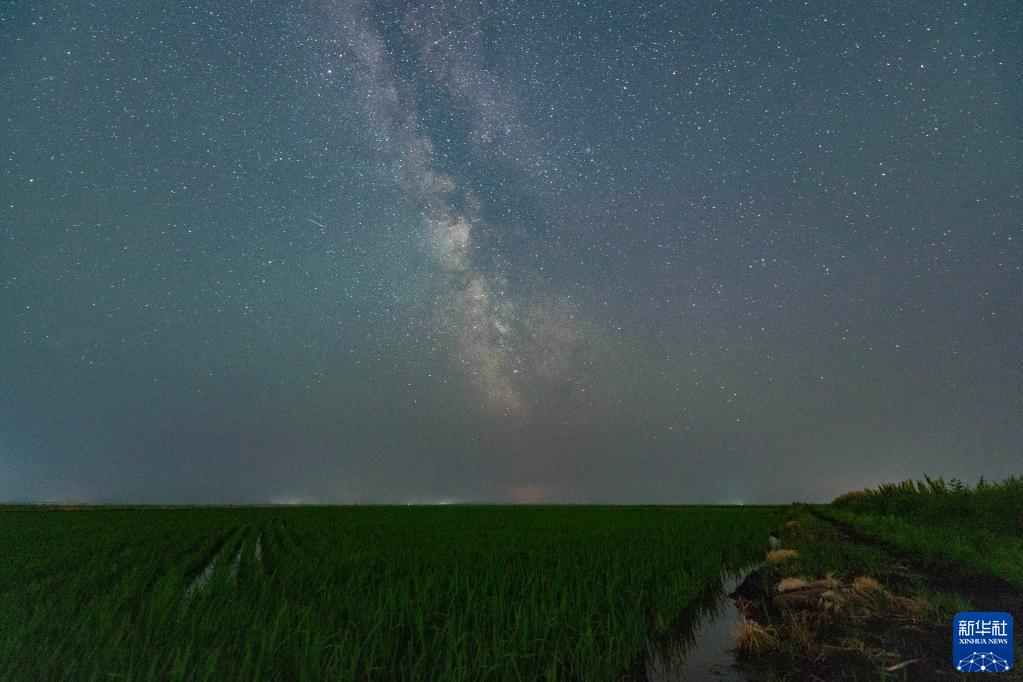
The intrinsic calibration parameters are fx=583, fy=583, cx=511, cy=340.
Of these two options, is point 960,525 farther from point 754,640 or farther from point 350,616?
point 350,616

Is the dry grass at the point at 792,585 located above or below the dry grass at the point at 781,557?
above

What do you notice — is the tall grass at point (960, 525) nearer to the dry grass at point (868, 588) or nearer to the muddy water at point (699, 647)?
the dry grass at point (868, 588)

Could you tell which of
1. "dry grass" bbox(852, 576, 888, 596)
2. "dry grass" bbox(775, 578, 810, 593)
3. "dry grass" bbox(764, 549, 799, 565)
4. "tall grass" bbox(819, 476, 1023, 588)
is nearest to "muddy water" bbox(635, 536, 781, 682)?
"dry grass" bbox(775, 578, 810, 593)

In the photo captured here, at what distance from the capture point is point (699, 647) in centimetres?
475

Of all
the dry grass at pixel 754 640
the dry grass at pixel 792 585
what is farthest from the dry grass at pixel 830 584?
the dry grass at pixel 754 640

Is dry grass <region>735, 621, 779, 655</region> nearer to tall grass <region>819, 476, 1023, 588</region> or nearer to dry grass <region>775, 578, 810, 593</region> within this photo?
dry grass <region>775, 578, 810, 593</region>

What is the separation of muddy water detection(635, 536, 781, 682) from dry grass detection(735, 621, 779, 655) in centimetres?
11

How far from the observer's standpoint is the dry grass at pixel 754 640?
4414 millimetres

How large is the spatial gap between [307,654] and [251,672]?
0.36 m

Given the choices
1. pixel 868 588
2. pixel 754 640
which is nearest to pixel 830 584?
pixel 868 588

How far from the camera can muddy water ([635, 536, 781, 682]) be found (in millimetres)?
4039

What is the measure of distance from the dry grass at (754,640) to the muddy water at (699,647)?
0.36 feet

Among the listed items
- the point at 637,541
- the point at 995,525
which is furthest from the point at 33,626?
the point at 995,525

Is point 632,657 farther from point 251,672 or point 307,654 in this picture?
point 251,672
